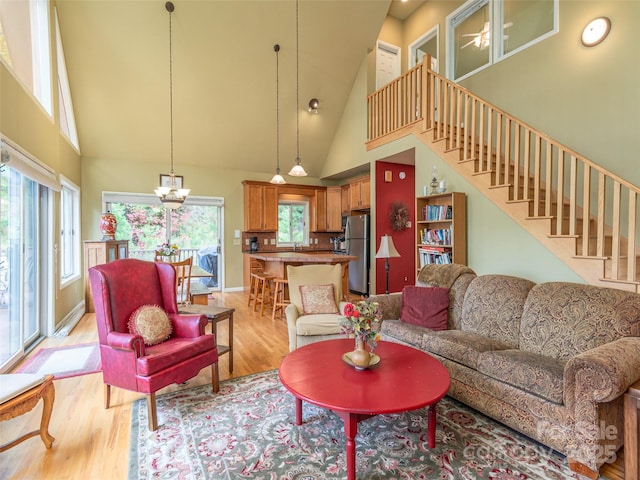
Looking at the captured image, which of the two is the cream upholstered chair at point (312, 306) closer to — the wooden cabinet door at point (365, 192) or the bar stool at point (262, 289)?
the bar stool at point (262, 289)

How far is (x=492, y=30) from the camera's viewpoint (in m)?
5.10

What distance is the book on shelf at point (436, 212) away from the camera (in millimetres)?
Answer: 4219

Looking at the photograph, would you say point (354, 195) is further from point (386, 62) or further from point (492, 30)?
point (492, 30)

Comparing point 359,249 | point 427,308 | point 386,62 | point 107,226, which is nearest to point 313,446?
point 427,308

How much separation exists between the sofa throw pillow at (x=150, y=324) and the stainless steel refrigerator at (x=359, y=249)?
429 centimetres

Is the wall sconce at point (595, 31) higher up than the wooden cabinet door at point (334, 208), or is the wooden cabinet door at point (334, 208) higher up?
the wall sconce at point (595, 31)

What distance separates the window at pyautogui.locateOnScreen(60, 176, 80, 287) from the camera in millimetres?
5174

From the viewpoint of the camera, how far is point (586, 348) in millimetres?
2123

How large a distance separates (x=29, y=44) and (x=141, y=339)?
3.92 meters

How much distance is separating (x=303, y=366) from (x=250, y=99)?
545 centimetres

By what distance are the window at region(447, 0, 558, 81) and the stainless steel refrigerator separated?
310 centimetres

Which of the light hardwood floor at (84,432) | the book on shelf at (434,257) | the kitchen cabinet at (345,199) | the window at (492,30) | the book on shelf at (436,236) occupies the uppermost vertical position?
the window at (492,30)

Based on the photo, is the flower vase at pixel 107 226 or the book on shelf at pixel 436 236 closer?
the book on shelf at pixel 436 236

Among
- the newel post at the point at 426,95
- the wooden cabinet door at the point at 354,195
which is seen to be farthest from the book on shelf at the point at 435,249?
the wooden cabinet door at the point at 354,195
